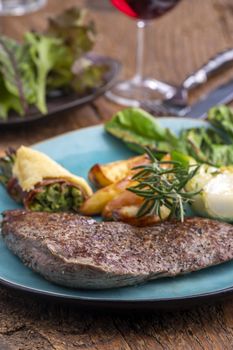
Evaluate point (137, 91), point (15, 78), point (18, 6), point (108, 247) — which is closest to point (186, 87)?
point (137, 91)

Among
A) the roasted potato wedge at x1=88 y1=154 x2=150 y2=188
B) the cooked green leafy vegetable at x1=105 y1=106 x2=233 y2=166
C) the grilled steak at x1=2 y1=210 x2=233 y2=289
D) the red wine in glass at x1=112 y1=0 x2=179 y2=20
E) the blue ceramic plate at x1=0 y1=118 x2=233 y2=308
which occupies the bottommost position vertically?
the blue ceramic plate at x1=0 y1=118 x2=233 y2=308

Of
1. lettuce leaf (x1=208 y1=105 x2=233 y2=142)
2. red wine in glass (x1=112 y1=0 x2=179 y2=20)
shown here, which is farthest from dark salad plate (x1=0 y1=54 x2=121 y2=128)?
lettuce leaf (x1=208 y1=105 x2=233 y2=142)

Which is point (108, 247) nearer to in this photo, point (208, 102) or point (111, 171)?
point (111, 171)

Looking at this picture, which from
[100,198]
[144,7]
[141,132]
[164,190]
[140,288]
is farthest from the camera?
[144,7]

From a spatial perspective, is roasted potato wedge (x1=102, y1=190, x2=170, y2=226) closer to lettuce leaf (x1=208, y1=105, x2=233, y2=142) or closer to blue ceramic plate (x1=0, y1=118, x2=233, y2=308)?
blue ceramic plate (x1=0, y1=118, x2=233, y2=308)

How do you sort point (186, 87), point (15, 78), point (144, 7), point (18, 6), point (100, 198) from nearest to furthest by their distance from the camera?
point (100, 198) < point (15, 78) < point (144, 7) < point (186, 87) < point (18, 6)

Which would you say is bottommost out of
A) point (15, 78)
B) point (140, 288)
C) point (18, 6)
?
point (140, 288)

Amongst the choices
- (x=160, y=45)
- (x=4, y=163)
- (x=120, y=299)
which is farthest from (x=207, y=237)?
(x=160, y=45)
